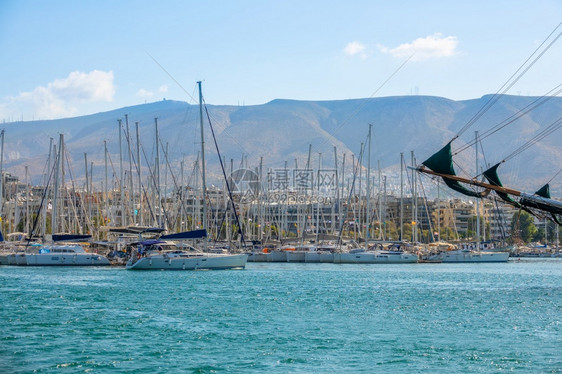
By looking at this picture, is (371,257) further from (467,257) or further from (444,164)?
(444,164)

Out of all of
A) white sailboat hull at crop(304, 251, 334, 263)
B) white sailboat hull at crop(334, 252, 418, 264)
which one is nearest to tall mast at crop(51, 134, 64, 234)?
white sailboat hull at crop(304, 251, 334, 263)

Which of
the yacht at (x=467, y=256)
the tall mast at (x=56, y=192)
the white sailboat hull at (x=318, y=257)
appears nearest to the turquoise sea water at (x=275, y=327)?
the tall mast at (x=56, y=192)

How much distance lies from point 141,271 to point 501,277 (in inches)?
1123

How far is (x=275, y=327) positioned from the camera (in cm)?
3506

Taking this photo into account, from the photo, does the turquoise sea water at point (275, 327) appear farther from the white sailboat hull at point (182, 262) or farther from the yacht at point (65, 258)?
the yacht at point (65, 258)

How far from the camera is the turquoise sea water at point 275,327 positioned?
1073 inches

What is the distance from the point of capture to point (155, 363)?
27203 mm

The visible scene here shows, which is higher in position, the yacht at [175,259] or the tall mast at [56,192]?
the tall mast at [56,192]

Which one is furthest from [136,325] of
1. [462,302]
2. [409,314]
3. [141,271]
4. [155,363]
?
[141,271]

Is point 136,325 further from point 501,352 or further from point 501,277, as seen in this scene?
point 501,277

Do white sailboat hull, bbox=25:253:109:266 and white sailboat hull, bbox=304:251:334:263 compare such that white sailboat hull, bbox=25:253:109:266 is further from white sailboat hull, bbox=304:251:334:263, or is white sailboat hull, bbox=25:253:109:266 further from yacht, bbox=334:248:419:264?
yacht, bbox=334:248:419:264

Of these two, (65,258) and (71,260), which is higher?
(65,258)

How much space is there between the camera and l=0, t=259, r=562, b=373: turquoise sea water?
27.3 metres

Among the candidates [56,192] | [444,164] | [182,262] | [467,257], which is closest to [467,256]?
[467,257]
